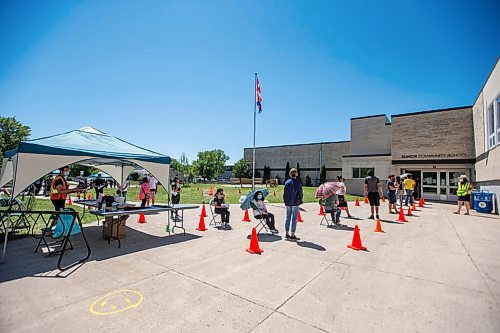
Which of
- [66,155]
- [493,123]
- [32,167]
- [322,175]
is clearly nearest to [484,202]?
[493,123]

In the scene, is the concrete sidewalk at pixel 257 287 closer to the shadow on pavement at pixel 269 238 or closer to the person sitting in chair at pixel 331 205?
the shadow on pavement at pixel 269 238

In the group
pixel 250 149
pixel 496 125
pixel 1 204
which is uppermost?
pixel 250 149

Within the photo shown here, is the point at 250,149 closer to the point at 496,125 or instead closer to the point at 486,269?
the point at 496,125

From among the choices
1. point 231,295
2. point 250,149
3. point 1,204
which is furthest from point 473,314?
point 250,149

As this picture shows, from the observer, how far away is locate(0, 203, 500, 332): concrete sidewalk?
288 centimetres

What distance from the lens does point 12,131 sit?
127 ft

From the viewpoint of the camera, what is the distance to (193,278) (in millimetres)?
4117

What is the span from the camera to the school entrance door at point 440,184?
18.8m

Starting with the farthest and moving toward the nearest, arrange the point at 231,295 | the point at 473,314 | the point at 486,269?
the point at 486,269 → the point at 231,295 → the point at 473,314

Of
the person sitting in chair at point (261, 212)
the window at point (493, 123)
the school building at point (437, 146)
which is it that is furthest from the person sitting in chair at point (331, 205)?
the window at point (493, 123)

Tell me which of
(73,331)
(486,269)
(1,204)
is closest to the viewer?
(73,331)

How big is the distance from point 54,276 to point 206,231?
161 inches

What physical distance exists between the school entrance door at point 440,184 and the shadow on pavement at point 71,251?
2031 cm

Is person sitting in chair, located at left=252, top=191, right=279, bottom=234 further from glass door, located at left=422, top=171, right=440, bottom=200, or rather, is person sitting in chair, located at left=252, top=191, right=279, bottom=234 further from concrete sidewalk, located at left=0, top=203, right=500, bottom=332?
glass door, located at left=422, top=171, right=440, bottom=200
